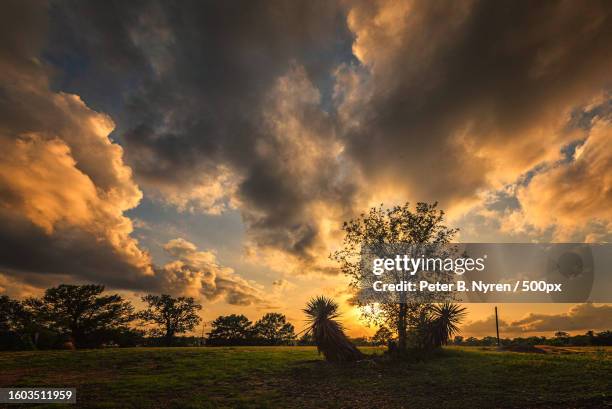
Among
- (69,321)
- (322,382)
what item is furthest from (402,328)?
(69,321)

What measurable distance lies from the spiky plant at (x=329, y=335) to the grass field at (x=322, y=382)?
1280 mm

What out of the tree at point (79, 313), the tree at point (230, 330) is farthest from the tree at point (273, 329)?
the tree at point (79, 313)

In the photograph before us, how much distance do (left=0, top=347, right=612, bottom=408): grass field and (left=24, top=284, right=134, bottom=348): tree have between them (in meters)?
42.3

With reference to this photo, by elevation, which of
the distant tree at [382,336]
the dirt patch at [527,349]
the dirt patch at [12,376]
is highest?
the distant tree at [382,336]

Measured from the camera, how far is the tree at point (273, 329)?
10031cm

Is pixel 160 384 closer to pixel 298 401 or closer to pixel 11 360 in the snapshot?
pixel 298 401

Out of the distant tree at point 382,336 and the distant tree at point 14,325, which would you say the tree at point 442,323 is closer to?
the distant tree at point 382,336

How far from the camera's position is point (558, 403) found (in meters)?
14.0

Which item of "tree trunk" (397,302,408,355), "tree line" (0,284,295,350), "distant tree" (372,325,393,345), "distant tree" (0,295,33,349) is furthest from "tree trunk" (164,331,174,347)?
"tree trunk" (397,302,408,355)

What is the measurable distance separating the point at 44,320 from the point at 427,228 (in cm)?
7155

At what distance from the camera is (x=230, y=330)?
94750 millimetres

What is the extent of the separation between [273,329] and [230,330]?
619 inches

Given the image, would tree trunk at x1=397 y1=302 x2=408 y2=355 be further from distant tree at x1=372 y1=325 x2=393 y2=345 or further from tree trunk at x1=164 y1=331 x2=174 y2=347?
tree trunk at x1=164 y1=331 x2=174 y2=347

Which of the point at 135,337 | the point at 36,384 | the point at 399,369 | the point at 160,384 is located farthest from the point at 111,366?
the point at 135,337
